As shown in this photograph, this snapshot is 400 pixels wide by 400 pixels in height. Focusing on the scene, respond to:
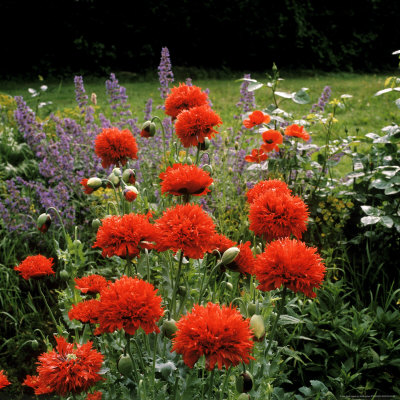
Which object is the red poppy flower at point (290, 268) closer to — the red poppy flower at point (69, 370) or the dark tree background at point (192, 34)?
the red poppy flower at point (69, 370)

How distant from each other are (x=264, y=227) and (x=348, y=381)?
1100 mm

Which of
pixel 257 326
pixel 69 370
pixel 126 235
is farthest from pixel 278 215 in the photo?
pixel 69 370

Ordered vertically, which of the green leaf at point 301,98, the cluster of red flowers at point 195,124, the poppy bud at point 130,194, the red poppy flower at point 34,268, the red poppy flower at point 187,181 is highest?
the cluster of red flowers at point 195,124

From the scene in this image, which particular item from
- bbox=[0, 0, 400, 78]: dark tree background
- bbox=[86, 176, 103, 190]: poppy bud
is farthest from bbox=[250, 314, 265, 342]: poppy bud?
bbox=[0, 0, 400, 78]: dark tree background

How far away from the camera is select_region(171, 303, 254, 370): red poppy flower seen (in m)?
0.95

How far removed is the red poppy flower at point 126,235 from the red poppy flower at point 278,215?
0.31 meters

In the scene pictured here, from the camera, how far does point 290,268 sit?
44.0 inches

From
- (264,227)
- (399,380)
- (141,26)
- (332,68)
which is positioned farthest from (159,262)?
(332,68)

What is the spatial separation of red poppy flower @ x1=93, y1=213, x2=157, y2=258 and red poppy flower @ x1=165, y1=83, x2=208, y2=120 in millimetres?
618

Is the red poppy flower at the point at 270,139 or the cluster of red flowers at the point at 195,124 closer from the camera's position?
the cluster of red flowers at the point at 195,124

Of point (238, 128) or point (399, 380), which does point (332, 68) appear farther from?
point (399, 380)

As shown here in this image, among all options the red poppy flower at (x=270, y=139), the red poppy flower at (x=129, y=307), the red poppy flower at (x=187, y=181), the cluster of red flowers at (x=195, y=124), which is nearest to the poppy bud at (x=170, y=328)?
the red poppy flower at (x=129, y=307)

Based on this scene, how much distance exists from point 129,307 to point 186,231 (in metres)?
0.22

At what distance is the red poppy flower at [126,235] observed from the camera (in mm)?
1193
